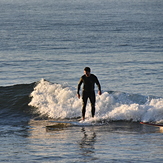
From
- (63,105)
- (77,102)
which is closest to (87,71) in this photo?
(77,102)

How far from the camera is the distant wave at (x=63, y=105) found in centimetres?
1417

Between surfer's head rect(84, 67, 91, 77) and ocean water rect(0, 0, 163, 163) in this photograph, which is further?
surfer's head rect(84, 67, 91, 77)

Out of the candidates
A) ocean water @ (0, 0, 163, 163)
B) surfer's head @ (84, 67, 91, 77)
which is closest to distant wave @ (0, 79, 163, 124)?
ocean water @ (0, 0, 163, 163)

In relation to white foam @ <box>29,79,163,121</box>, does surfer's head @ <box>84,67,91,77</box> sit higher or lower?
higher

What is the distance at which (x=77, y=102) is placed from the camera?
16297 millimetres

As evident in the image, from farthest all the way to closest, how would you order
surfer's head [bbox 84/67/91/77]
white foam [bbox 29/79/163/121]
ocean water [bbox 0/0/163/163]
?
1. white foam [bbox 29/79/163/121]
2. surfer's head [bbox 84/67/91/77]
3. ocean water [bbox 0/0/163/163]

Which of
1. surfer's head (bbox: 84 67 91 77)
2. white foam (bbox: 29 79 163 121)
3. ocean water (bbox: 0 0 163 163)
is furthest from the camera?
white foam (bbox: 29 79 163 121)

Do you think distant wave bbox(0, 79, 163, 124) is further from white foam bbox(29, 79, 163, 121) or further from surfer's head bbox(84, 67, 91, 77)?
surfer's head bbox(84, 67, 91, 77)

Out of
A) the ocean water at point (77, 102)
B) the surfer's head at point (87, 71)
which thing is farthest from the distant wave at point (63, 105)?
the surfer's head at point (87, 71)

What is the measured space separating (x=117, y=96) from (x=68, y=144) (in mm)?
7604

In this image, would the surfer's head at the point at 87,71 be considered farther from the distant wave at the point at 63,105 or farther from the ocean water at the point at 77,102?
the distant wave at the point at 63,105

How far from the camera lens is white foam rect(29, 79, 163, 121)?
14094mm

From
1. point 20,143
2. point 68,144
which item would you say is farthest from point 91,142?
point 20,143

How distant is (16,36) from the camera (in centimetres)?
4603
